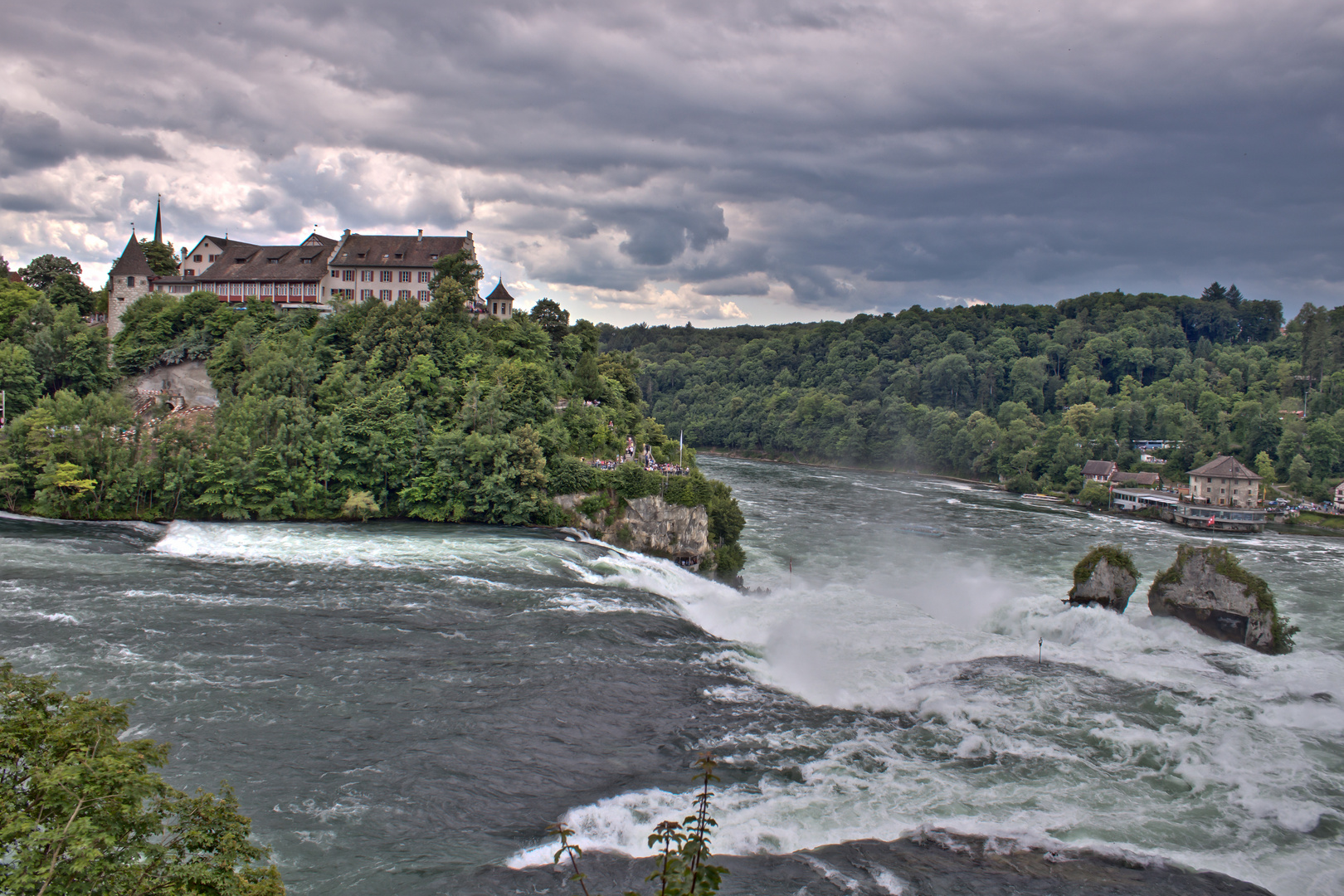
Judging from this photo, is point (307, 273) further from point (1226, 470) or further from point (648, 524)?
point (1226, 470)

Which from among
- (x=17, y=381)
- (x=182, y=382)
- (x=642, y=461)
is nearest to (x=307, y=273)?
(x=182, y=382)

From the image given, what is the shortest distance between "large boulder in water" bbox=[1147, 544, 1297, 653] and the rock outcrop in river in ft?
76.1

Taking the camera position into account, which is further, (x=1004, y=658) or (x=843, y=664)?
(x=1004, y=658)

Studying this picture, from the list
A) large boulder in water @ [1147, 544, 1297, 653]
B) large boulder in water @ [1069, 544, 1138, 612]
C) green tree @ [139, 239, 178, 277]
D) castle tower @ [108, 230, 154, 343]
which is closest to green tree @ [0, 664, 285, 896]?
large boulder in water @ [1069, 544, 1138, 612]

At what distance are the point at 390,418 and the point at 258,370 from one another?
10418 mm

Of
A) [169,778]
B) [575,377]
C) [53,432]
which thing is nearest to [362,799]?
[169,778]

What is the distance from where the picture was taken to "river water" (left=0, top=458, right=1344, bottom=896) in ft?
59.2

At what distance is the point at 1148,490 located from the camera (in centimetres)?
9956

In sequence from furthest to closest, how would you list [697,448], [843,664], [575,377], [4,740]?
[697,448]
[575,377]
[843,664]
[4,740]

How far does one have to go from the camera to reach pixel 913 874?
53.4 ft

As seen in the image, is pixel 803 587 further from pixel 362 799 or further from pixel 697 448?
pixel 697 448

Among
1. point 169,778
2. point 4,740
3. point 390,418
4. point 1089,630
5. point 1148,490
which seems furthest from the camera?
point 1148,490

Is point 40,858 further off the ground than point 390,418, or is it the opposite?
point 390,418

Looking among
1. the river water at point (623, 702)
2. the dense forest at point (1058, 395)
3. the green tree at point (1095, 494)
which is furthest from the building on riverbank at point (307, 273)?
the green tree at point (1095, 494)
